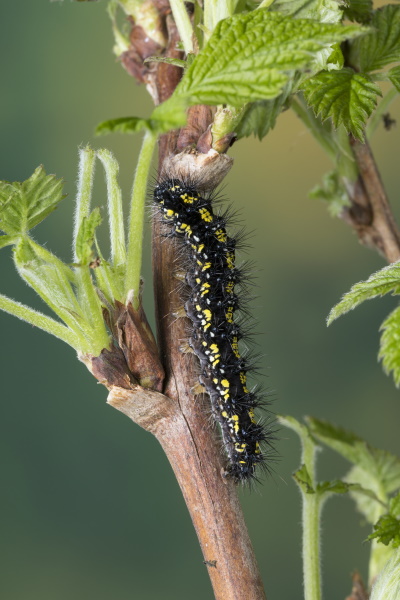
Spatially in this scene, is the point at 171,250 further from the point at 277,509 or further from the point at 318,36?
the point at 277,509

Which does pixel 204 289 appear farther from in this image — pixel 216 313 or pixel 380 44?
pixel 380 44

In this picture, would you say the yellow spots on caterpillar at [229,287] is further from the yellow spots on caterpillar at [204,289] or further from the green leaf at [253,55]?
the green leaf at [253,55]

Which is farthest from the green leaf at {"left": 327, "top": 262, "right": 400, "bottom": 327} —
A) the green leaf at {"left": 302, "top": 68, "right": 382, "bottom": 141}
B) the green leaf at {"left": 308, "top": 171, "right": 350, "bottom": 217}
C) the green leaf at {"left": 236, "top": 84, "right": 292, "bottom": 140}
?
the green leaf at {"left": 308, "top": 171, "right": 350, "bottom": 217}

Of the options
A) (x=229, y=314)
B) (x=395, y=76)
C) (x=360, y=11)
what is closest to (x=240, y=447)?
(x=229, y=314)

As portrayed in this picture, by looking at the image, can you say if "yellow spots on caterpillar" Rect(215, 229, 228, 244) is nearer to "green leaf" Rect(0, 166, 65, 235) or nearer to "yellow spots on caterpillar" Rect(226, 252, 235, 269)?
"yellow spots on caterpillar" Rect(226, 252, 235, 269)

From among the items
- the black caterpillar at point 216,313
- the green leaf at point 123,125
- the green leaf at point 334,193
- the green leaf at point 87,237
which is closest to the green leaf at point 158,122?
the green leaf at point 123,125

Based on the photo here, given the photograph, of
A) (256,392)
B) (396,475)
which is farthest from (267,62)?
(396,475)
